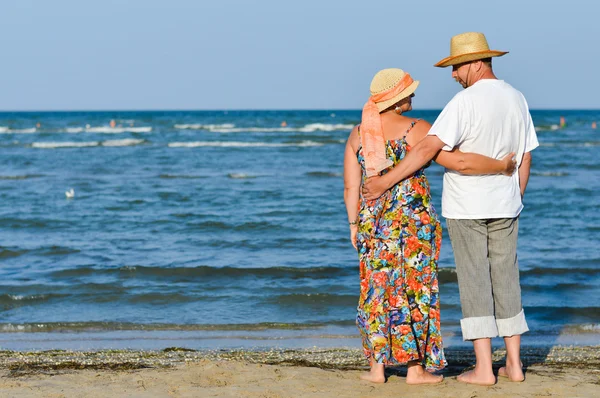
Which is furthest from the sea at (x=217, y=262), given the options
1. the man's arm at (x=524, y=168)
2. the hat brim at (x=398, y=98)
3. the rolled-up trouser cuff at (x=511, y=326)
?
the hat brim at (x=398, y=98)

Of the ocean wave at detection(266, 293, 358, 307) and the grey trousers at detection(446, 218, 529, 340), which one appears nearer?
the grey trousers at detection(446, 218, 529, 340)

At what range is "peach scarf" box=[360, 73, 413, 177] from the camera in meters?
3.80

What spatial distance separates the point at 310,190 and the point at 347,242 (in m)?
5.61

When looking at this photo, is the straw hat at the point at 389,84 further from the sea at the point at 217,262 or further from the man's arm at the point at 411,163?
the sea at the point at 217,262

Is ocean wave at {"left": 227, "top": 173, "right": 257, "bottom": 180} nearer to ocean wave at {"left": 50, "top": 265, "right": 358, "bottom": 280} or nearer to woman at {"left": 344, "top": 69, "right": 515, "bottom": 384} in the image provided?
ocean wave at {"left": 50, "top": 265, "right": 358, "bottom": 280}

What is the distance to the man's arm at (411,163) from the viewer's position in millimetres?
3660

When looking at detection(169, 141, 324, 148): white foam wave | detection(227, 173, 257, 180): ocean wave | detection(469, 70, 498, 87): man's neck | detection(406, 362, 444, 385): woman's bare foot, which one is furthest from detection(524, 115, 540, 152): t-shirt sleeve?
detection(169, 141, 324, 148): white foam wave

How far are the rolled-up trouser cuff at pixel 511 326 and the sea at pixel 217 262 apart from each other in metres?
2.00

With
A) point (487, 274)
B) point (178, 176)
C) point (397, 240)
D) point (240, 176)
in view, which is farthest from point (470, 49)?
point (178, 176)

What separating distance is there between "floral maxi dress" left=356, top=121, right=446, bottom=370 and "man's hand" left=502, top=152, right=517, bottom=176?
→ 39 centimetres

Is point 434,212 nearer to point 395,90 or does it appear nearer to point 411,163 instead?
point 411,163

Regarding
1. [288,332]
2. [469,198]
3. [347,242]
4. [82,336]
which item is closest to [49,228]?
[347,242]

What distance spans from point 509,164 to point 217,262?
5.51 meters

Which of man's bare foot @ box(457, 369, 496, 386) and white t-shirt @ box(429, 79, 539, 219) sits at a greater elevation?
white t-shirt @ box(429, 79, 539, 219)
